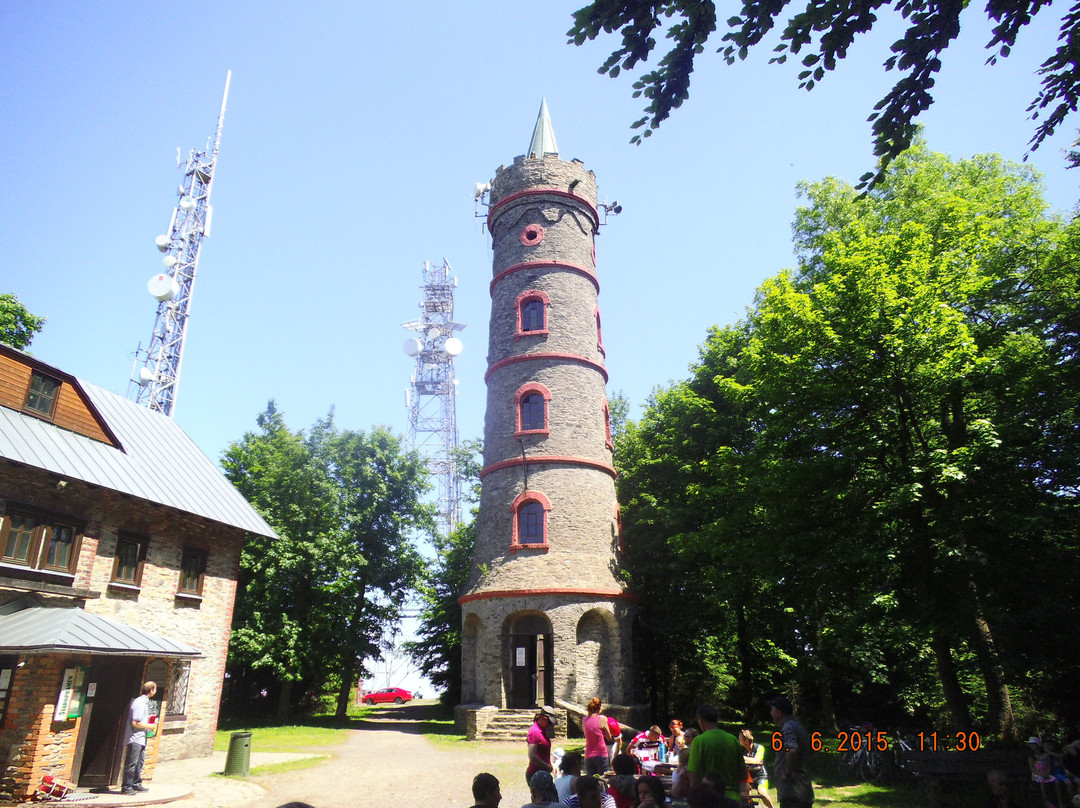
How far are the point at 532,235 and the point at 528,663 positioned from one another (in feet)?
49.6

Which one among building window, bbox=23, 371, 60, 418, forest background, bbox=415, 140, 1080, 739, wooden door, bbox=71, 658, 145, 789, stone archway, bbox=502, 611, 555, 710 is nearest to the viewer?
wooden door, bbox=71, 658, 145, 789

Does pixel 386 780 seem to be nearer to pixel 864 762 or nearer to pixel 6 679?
pixel 6 679

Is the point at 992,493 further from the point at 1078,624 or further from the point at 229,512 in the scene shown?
the point at 229,512

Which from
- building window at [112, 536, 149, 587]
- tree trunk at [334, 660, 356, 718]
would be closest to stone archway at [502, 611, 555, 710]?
tree trunk at [334, 660, 356, 718]

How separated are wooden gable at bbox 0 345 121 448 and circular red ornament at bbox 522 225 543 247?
1489 centimetres

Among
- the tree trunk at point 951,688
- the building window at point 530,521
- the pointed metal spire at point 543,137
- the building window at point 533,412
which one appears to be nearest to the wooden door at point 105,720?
the building window at point 530,521

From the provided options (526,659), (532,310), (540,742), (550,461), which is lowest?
(540,742)

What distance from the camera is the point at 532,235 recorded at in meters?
24.4

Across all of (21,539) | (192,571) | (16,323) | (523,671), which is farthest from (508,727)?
(16,323)

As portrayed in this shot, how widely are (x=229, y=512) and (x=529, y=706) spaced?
10736 mm

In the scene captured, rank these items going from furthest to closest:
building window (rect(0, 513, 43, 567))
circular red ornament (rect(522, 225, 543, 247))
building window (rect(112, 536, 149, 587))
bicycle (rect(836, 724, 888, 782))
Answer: circular red ornament (rect(522, 225, 543, 247)) → building window (rect(112, 536, 149, 587)) → bicycle (rect(836, 724, 888, 782)) → building window (rect(0, 513, 43, 567))

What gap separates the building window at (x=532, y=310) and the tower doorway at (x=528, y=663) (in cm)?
987

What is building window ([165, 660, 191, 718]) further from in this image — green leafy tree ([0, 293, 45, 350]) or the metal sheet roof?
green leafy tree ([0, 293, 45, 350])

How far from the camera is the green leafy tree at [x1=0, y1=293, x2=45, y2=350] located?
20.7 metres
